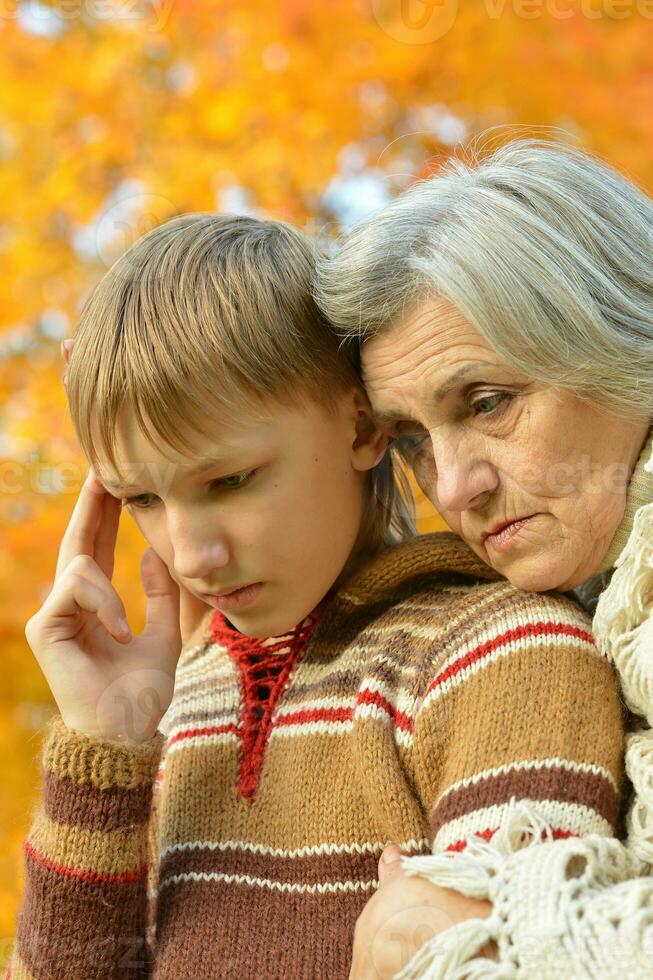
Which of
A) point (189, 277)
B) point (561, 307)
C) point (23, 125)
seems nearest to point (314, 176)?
point (23, 125)

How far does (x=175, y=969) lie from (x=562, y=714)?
0.62 m

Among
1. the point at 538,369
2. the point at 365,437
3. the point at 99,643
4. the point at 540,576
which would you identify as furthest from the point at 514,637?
the point at 99,643

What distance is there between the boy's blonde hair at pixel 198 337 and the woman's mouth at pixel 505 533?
31 cm

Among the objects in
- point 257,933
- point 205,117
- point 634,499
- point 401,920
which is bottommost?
point 257,933

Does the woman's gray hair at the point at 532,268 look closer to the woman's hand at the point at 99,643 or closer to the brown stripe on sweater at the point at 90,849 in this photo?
the woman's hand at the point at 99,643

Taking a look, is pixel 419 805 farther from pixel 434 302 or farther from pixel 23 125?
pixel 23 125

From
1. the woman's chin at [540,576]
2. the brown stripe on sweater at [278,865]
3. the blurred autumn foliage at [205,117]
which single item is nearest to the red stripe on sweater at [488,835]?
the brown stripe on sweater at [278,865]

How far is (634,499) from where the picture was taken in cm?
142

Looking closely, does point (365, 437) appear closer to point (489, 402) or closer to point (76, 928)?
point (489, 402)

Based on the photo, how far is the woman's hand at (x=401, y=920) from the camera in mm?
1167

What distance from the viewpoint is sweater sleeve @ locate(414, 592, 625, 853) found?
1.25m

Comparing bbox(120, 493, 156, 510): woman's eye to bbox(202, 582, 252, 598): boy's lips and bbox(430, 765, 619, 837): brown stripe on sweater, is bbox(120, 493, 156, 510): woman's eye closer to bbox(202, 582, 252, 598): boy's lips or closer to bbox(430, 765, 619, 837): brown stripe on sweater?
bbox(202, 582, 252, 598): boy's lips

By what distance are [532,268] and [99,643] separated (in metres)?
0.85

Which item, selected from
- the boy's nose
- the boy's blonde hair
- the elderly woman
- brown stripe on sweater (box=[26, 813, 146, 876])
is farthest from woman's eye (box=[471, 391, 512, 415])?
brown stripe on sweater (box=[26, 813, 146, 876])
